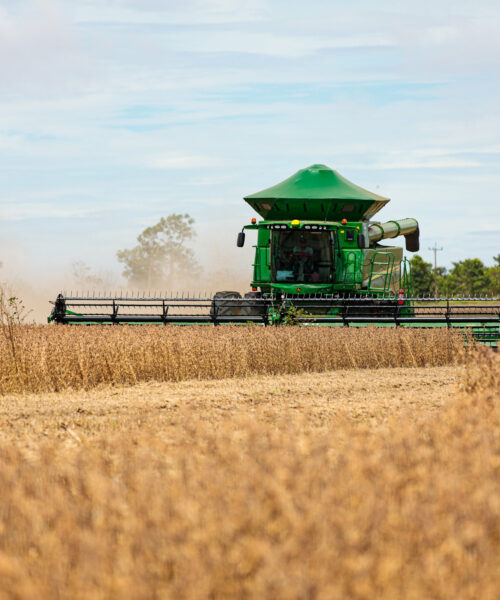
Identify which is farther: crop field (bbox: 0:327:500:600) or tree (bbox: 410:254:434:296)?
tree (bbox: 410:254:434:296)

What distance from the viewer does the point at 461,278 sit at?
76.2 meters

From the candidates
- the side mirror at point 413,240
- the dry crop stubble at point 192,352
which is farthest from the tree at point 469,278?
the dry crop stubble at point 192,352

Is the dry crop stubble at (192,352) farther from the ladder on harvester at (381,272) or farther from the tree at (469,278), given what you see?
the tree at (469,278)

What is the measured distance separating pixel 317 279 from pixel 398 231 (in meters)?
4.06

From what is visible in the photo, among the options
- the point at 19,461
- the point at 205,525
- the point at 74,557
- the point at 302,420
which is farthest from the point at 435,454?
the point at 19,461

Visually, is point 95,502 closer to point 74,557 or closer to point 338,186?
point 74,557

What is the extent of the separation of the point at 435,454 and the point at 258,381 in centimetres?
686

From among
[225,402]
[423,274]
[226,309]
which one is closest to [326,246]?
[226,309]

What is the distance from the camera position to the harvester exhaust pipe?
611 inches

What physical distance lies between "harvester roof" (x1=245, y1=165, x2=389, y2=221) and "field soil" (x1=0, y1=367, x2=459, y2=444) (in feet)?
15.6

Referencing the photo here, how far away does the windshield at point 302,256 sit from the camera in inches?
550

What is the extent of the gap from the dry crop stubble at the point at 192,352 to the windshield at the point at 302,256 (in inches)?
92.8

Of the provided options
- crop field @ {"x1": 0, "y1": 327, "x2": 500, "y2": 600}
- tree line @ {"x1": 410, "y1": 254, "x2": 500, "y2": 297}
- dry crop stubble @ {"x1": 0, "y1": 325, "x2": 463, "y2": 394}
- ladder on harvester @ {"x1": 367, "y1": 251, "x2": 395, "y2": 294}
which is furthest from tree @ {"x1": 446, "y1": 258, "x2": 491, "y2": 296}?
crop field @ {"x1": 0, "y1": 327, "x2": 500, "y2": 600}

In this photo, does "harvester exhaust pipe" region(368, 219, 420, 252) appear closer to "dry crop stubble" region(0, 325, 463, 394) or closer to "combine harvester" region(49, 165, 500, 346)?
"combine harvester" region(49, 165, 500, 346)
